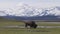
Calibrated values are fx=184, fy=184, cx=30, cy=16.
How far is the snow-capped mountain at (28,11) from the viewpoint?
1580 millimetres

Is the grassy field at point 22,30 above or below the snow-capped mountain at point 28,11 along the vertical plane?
below

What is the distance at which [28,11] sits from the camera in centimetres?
159

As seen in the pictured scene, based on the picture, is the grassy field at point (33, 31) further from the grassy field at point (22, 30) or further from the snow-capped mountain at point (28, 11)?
the snow-capped mountain at point (28, 11)

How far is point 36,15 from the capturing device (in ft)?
5.21

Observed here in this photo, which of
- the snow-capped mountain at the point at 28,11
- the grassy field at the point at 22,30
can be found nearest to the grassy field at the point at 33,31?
the grassy field at the point at 22,30

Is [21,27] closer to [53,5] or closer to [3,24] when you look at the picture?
[3,24]

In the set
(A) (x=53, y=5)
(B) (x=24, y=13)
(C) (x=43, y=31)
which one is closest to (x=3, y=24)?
(B) (x=24, y=13)

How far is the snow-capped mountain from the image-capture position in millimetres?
1580

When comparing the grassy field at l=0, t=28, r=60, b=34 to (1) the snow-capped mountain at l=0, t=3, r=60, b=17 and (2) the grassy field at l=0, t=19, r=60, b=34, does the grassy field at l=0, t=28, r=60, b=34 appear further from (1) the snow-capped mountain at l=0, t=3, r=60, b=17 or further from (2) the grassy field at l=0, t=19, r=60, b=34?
(1) the snow-capped mountain at l=0, t=3, r=60, b=17

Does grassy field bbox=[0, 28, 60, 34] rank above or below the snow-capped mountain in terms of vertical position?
below

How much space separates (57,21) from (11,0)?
0.44 meters

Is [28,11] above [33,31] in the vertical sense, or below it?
above

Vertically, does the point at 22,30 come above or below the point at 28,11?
below

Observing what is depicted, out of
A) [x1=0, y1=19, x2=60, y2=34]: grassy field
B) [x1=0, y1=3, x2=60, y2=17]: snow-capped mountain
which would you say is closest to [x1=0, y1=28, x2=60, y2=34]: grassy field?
[x1=0, y1=19, x2=60, y2=34]: grassy field
